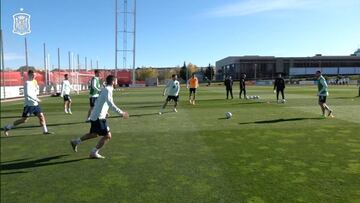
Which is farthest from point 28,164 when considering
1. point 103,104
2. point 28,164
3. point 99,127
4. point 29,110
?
point 29,110

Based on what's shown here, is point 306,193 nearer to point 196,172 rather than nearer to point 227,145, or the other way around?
point 196,172

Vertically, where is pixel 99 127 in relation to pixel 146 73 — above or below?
Result: below

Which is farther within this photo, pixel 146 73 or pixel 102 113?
pixel 146 73

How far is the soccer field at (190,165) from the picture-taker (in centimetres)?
631

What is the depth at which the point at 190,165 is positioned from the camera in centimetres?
813

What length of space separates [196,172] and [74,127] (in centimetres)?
772

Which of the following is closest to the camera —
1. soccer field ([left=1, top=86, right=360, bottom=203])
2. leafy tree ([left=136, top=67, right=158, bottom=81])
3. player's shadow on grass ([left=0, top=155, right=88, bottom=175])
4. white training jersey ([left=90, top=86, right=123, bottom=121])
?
soccer field ([left=1, top=86, right=360, bottom=203])

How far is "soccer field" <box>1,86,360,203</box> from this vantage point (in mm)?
6307

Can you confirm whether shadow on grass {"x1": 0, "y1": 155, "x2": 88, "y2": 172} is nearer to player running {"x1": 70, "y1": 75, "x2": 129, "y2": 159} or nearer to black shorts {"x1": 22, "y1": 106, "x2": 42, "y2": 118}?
player running {"x1": 70, "y1": 75, "x2": 129, "y2": 159}

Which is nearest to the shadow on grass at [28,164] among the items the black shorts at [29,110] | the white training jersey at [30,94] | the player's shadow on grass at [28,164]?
the player's shadow on grass at [28,164]

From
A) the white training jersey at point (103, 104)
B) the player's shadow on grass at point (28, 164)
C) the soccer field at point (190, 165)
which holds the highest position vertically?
the white training jersey at point (103, 104)

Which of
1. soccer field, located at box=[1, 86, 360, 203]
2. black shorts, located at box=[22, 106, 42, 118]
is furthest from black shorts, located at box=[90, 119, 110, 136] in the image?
black shorts, located at box=[22, 106, 42, 118]

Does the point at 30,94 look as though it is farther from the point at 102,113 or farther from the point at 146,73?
the point at 146,73

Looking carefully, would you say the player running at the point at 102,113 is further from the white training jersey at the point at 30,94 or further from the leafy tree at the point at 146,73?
the leafy tree at the point at 146,73
